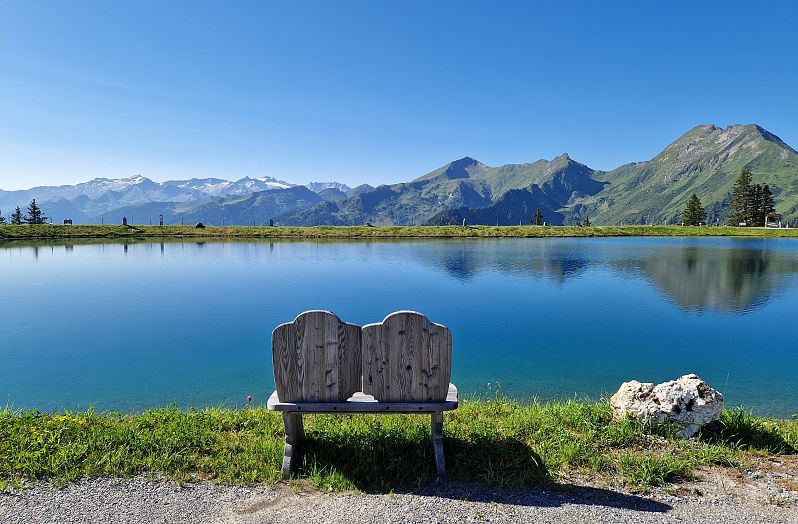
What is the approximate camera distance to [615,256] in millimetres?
64438

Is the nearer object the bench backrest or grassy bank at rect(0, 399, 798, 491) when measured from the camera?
grassy bank at rect(0, 399, 798, 491)

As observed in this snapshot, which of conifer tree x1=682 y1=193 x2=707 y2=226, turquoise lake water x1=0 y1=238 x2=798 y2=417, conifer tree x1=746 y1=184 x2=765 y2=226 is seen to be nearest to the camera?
turquoise lake water x1=0 y1=238 x2=798 y2=417

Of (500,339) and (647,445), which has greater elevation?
(647,445)

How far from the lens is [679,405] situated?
319 inches

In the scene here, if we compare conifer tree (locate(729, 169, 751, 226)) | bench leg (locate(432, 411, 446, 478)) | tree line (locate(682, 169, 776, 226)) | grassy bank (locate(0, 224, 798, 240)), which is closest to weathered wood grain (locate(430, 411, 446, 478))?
bench leg (locate(432, 411, 446, 478))

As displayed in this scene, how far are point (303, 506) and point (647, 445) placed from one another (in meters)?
5.69

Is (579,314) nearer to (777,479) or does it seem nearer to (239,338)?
(239,338)

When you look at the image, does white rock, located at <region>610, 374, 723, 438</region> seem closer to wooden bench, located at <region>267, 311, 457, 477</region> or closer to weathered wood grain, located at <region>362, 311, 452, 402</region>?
wooden bench, located at <region>267, 311, 457, 477</region>

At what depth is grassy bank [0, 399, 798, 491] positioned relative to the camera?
682 centimetres

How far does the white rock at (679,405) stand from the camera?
314 inches

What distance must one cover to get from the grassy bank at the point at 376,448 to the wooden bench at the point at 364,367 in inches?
26.5

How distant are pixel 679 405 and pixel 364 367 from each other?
5593 mm

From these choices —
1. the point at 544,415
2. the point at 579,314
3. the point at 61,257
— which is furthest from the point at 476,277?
the point at 61,257

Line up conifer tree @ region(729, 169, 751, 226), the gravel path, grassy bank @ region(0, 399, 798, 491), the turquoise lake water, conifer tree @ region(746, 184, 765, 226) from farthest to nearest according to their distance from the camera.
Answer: conifer tree @ region(729, 169, 751, 226) → conifer tree @ region(746, 184, 765, 226) → the turquoise lake water → grassy bank @ region(0, 399, 798, 491) → the gravel path
